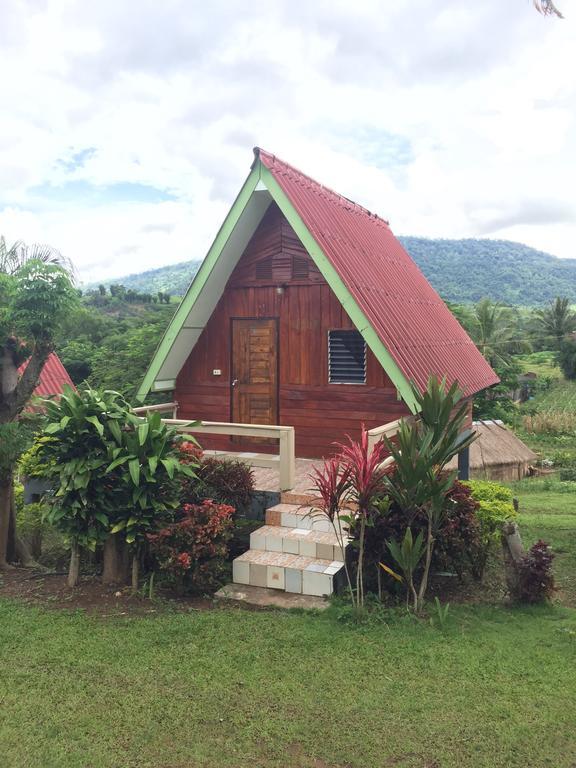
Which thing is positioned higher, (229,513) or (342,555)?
(229,513)

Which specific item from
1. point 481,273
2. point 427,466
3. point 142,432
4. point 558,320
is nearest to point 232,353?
point 142,432

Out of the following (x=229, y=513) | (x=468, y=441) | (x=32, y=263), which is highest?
(x=32, y=263)

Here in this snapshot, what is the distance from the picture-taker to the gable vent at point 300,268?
10.6 meters

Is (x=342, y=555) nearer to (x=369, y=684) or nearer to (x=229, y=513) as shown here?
(x=229, y=513)

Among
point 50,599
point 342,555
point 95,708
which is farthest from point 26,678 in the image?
point 342,555

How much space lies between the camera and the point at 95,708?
189 inches

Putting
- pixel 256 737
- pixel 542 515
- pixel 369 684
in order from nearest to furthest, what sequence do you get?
pixel 256 737 < pixel 369 684 < pixel 542 515

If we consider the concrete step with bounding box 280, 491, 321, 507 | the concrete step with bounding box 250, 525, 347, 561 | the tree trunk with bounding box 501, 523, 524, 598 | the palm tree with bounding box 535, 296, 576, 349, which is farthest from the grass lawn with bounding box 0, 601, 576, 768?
the palm tree with bounding box 535, 296, 576, 349

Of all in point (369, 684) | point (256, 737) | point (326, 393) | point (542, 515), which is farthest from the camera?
point (542, 515)

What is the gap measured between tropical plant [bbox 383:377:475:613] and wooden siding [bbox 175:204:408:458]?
3.17 meters

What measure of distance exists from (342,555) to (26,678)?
136 inches

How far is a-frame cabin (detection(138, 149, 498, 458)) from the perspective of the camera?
974 cm

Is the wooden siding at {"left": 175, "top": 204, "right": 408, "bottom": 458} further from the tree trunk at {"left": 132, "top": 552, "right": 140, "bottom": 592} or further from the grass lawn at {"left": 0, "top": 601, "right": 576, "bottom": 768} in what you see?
the grass lawn at {"left": 0, "top": 601, "right": 576, "bottom": 768}

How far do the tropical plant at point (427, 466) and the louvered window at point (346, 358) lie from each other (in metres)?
3.36
